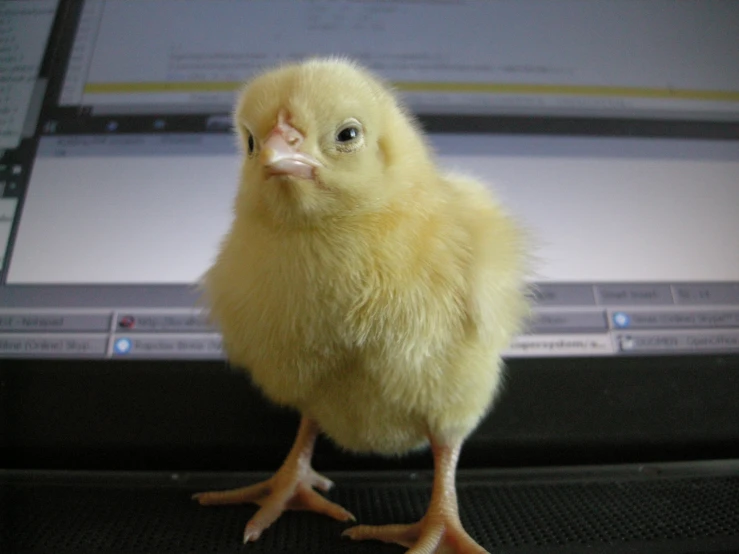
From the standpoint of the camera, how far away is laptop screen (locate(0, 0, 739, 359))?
0.55 metres

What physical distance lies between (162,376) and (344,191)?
32 cm

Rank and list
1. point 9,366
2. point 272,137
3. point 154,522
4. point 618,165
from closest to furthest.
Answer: point 272,137 → point 154,522 → point 9,366 → point 618,165

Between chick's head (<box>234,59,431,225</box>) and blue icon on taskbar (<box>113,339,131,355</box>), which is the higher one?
chick's head (<box>234,59,431,225</box>)

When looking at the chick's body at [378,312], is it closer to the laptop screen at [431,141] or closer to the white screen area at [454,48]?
the laptop screen at [431,141]

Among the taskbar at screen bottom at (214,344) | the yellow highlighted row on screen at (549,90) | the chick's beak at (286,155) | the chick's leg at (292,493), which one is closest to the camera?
the chick's beak at (286,155)

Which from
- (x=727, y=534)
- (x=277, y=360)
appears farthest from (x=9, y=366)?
(x=727, y=534)

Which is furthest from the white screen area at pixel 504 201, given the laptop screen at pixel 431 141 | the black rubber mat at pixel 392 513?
the black rubber mat at pixel 392 513

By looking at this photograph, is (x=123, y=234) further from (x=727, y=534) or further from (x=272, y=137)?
(x=727, y=534)

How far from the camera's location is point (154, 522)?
0.40 meters

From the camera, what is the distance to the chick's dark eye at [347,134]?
0.32m

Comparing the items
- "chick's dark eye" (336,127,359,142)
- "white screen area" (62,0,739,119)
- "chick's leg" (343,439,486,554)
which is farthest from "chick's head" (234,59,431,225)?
"white screen area" (62,0,739,119)

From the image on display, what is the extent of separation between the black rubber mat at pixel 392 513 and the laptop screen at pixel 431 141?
0.13 metres

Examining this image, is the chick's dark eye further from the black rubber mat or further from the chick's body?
the black rubber mat

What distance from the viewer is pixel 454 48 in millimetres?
661
